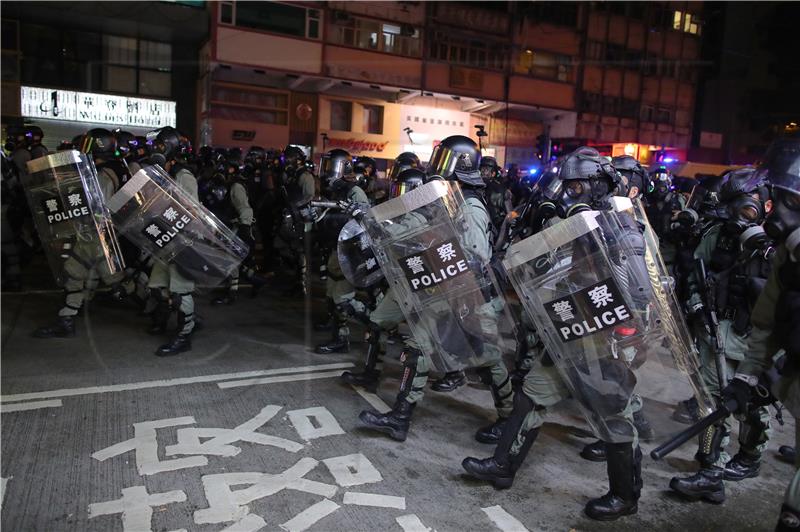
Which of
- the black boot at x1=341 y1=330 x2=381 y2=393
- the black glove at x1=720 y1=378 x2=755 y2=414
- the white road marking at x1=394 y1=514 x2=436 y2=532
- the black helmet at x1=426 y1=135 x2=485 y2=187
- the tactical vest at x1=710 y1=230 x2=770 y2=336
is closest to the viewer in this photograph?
the black glove at x1=720 y1=378 x2=755 y2=414

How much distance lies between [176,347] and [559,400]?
3.74 m

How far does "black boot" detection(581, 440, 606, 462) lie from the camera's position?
387 centimetres

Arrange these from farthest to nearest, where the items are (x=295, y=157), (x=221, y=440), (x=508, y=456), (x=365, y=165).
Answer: (x=365, y=165) < (x=295, y=157) < (x=221, y=440) < (x=508, y=456)

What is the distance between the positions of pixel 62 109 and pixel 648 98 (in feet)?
85.0

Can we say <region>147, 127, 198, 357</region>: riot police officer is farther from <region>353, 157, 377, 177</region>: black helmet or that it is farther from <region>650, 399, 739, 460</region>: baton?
<region>650, 399, 739, 460</region>: baton

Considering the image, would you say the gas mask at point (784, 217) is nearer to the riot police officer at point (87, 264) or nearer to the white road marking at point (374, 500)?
the white road marking at point (374, 500)

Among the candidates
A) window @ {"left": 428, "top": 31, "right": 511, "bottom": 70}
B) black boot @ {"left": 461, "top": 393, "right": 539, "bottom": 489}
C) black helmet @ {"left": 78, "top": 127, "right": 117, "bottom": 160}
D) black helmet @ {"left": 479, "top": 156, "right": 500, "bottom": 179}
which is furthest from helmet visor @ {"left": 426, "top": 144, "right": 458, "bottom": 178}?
window @ {"left": 428, "top": 31, "right": 511, "bottom": 70}

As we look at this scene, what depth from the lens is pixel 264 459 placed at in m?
3.54

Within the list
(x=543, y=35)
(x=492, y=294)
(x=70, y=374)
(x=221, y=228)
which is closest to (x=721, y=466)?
(x=492, y=294)

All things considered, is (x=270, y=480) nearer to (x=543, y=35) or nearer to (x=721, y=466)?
(x=721, y=466)

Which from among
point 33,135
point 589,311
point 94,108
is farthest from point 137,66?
point 589,311

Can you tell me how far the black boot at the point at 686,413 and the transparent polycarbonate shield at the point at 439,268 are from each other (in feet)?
5.58

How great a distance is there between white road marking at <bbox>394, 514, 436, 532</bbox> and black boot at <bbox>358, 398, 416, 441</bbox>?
904mm

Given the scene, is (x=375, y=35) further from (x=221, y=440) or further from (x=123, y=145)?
(x=221, y=440)
